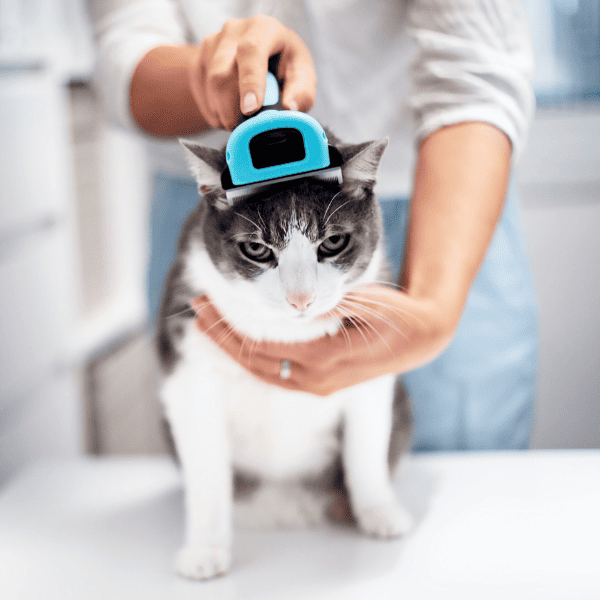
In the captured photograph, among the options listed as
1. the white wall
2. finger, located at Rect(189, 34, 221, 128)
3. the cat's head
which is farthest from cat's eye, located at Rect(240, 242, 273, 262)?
the white wall

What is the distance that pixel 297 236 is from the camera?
1.64 ft

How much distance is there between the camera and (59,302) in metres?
1.33

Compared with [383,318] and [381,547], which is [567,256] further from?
[381,547]

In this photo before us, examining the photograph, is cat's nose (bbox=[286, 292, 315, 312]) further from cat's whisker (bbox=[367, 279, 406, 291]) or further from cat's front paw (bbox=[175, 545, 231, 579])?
cat's front paw (bbox=[175, 545, 231, 579])

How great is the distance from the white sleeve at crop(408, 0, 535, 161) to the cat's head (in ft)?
Result: 0.36

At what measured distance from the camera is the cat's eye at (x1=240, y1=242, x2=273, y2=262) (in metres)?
0.52

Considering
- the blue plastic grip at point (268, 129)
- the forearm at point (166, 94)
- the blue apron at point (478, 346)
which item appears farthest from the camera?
the blue apron at point (478, 346)

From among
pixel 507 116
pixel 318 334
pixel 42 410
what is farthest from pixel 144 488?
pixel 42 410

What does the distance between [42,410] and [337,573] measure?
2.92 ft

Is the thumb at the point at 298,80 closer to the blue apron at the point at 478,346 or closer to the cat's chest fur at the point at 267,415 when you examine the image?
the blue apron at the point at 478,346

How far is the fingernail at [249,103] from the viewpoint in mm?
389

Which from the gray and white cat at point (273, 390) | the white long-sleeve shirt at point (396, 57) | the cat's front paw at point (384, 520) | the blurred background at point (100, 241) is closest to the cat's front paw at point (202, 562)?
the gray and white cat at point (273, 390)

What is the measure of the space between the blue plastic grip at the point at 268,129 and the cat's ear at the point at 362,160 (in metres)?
0.04

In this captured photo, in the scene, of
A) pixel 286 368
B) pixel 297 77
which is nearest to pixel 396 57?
pixel 297 77
